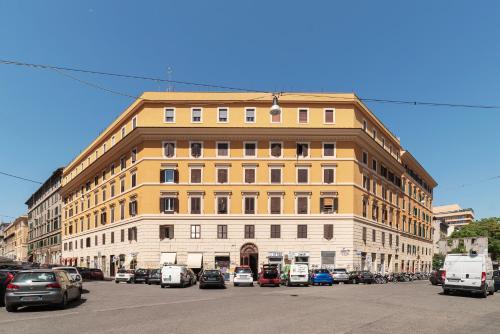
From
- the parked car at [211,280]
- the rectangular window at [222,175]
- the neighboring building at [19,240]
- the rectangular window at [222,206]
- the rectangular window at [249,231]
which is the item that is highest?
the rectangular window at [222,175]

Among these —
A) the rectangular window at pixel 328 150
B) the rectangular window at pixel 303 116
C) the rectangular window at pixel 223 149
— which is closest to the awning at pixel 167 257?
the rectangular window at pixel 223 149

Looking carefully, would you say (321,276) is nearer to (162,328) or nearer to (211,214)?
(211,214)

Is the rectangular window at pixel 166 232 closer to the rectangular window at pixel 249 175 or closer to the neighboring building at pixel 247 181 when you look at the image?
the neighboring building at pixel 247 181

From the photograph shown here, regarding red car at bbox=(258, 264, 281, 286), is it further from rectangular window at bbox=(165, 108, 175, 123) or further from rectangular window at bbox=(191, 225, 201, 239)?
rectangular window at bbox=(165, 108, 175, 123)

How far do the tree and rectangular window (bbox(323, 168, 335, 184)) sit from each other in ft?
172

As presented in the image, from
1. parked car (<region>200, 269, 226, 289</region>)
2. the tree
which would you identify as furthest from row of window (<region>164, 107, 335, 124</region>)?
the tree

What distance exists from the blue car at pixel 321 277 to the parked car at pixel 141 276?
14.4 meters

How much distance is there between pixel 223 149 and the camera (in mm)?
52344

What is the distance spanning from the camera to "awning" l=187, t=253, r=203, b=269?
165 ft

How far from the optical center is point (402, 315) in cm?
1656

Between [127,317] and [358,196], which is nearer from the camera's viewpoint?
[127,317]

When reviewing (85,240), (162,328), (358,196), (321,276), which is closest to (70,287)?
(162,328)

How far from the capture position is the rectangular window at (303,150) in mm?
52156

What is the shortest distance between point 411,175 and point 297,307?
2489 inches
